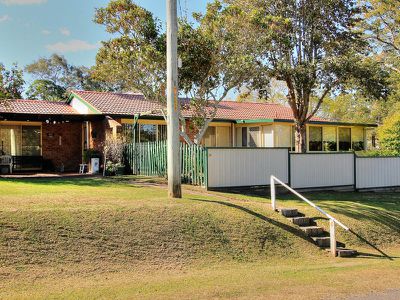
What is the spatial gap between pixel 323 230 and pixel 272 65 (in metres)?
10.3

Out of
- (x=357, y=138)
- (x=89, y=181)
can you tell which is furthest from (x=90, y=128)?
(x=357, y=138)

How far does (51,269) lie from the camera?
7543 millimetres

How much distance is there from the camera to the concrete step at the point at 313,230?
10.8 m

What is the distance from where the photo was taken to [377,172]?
734 inches

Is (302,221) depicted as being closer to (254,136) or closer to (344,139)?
(254,136)

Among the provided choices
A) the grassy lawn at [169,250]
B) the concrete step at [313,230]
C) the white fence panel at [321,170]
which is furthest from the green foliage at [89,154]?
the concrete step at [313,230]

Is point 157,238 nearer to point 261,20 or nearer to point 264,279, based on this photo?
point 264,279

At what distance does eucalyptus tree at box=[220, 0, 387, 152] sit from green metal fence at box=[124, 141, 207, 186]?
4589 millimetres

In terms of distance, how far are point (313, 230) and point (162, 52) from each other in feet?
25.6

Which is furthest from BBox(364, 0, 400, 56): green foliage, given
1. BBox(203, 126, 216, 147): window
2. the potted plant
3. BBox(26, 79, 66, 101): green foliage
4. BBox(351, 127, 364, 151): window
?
BBox(26, 79, 66, 101): green foliage

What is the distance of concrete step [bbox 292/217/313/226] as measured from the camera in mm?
11203

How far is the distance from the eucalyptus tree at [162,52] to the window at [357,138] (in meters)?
15.2

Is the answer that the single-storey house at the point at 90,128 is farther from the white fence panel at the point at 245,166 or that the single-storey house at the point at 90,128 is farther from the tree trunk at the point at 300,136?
the white fence panel at the point at 245,166

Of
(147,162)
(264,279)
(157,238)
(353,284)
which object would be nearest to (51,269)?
(157,238)
